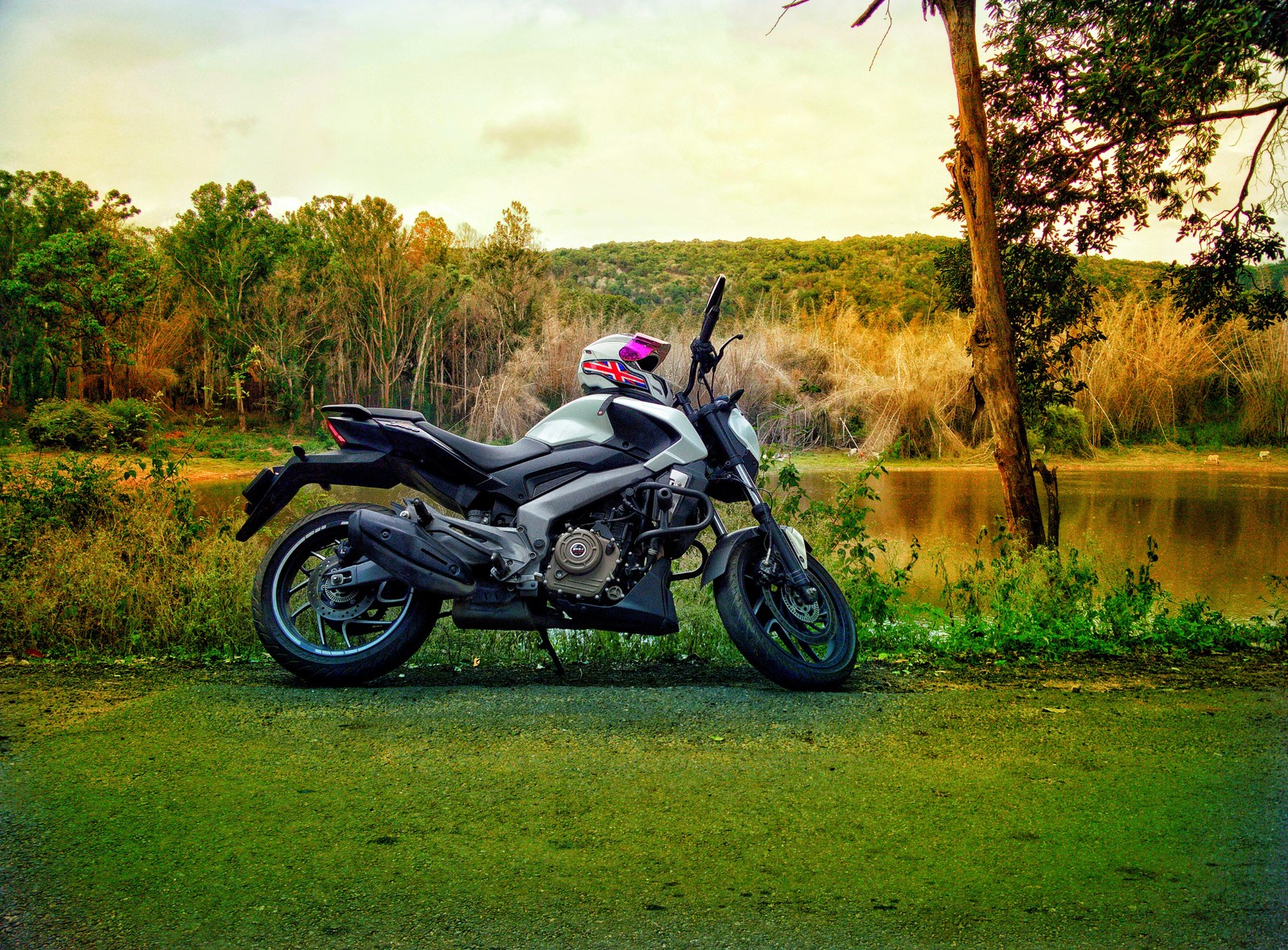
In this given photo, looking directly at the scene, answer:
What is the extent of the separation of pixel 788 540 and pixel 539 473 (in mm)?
1162

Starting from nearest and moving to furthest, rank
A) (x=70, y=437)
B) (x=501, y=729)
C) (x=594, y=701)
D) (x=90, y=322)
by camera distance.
Answer: (x=501, y=729), (x=594, y=701), (x=70, y=437), (x=90, y=322)

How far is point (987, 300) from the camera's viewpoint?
384 inches

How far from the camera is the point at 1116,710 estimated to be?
14.3ft

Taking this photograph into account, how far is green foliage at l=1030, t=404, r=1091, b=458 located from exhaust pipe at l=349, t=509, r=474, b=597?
17.7m

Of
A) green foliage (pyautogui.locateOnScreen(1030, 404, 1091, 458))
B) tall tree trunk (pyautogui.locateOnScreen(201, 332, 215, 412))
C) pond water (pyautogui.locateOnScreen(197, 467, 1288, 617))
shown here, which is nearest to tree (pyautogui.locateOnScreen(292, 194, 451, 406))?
tall tree trunk (pyautogui.locateOnScreen(201, 332, 215, 412))

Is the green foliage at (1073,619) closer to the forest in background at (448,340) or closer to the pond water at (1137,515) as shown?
the pond water at (1137,515)

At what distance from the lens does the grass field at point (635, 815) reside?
7.90 feet

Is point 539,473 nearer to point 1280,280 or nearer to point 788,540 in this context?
point 788,540

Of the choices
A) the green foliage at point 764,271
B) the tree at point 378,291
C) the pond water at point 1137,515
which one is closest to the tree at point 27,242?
the pond water at point 1137,515

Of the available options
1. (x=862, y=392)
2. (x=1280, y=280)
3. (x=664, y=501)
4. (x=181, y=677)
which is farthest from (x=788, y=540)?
(x=862, y=392)

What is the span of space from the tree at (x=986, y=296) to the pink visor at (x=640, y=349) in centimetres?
597

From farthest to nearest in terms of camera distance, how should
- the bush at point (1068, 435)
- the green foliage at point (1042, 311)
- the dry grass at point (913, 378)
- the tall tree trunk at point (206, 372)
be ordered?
the tall tree trunk at point (206, 372)
the bush at point (1068, 435)
the dry grass at point (913, 378)
the green foliage at point (1042, 311)

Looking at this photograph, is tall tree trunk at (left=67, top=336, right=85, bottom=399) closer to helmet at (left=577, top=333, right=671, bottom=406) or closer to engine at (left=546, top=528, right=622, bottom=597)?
helmet at (left=577, top=333, right=671, bottom=406)

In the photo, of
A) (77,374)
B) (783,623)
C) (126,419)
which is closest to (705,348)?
(783,623)
